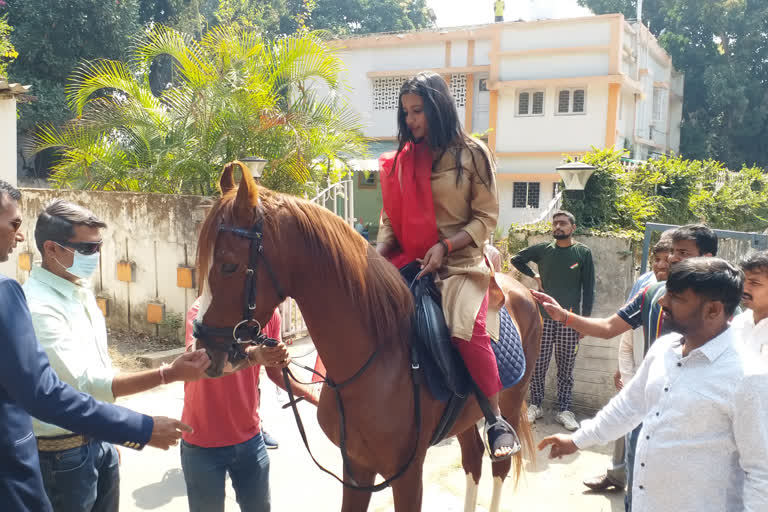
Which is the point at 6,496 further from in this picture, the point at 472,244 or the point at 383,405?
the point at 472,244

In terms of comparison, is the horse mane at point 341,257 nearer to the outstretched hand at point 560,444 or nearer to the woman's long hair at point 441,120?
the woman's long hair at point 441,120

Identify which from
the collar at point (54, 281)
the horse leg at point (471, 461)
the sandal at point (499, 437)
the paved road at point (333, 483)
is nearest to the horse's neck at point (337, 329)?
the sandal at point (499, 437)

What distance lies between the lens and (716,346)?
1969 millimetres

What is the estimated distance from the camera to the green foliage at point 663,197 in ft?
21.7

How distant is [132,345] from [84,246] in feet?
18.5

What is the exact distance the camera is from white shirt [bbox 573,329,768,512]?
1.84 meters

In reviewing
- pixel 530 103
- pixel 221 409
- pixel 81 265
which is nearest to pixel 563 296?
pixel 221 409

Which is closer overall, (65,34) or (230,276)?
(230,276)

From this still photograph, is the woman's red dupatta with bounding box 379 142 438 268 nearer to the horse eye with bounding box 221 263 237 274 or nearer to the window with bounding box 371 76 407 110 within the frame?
the horse eye with bounding box 221 263 237 274

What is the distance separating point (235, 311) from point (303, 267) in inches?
14.2

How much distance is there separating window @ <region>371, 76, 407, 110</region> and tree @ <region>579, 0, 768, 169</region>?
14.2m

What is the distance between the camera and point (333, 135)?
365 inches

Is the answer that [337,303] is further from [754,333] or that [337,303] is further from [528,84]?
[528,84]

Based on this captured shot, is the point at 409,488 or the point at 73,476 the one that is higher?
the point at 73,476
